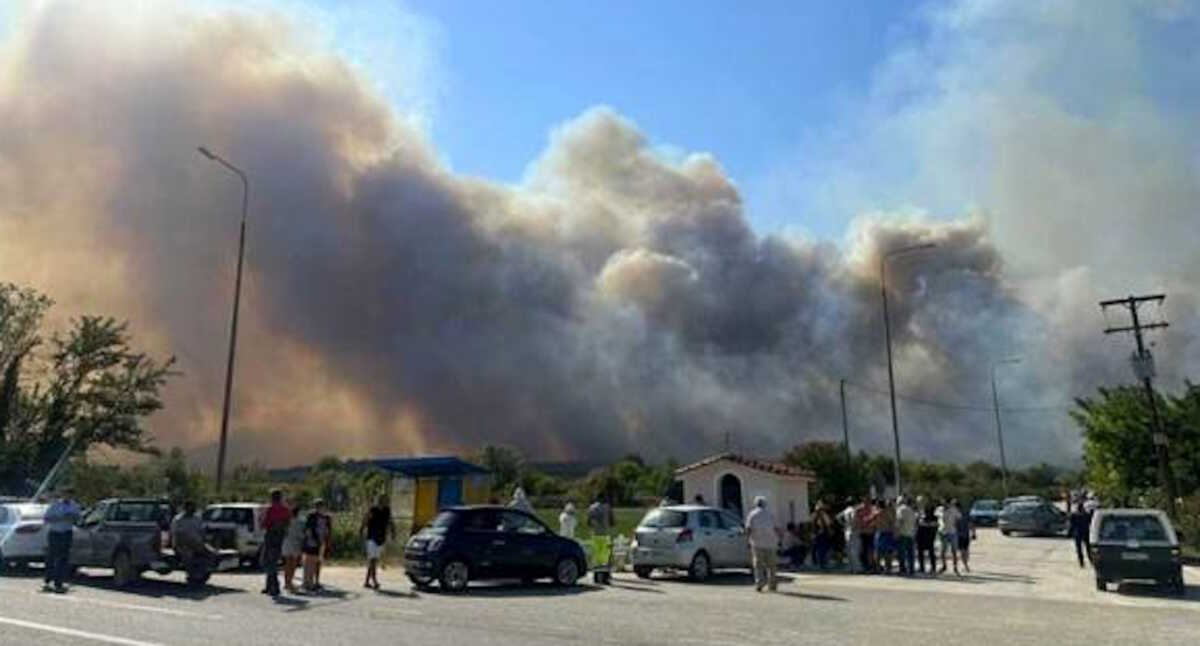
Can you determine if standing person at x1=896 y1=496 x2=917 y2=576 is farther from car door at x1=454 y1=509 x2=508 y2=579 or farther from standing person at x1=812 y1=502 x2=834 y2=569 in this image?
car door at x1=454 y1=509 x2=508 y2=579

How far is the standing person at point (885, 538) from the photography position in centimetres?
2222

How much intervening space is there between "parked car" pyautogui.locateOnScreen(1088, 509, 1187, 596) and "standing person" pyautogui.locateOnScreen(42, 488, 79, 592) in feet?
62.1

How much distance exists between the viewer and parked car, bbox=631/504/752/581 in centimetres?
2020

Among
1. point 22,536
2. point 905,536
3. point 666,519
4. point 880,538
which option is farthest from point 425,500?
point 905,536

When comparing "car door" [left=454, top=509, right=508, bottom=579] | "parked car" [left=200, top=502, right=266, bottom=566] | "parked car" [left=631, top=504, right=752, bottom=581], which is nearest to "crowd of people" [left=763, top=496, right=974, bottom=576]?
"parked car" [left=631, top=504, right=752, bottom=581]

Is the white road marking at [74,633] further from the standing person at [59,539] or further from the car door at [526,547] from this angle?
the car door at [526,547]

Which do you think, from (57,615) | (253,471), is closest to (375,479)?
(57,615)

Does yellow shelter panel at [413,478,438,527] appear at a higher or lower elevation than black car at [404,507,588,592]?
higher

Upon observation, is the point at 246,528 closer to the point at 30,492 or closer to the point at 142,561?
the point at 142,561

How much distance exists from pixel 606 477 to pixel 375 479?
220 feet

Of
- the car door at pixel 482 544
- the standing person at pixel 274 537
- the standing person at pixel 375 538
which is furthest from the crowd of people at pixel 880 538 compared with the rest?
the standing person at pixel 274 537

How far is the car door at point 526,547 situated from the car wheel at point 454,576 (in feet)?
2.78

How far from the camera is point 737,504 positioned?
27.4 meters

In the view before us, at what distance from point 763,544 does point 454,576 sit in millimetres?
5615
